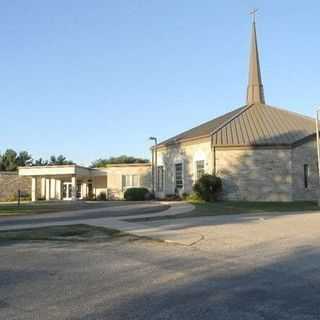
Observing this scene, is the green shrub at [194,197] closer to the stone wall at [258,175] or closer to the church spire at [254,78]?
the stone wall at [258,175]

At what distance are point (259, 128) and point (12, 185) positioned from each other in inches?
1173

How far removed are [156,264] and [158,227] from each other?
763 centimetres

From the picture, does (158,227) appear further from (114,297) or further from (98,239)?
(114,297)

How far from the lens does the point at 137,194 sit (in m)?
41.0

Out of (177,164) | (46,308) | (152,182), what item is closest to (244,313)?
(46,308)

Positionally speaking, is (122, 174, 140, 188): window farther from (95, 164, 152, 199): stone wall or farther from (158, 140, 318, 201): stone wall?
(158, 140, 318, 201): stone wall

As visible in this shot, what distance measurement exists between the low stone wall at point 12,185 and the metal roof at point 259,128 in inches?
820

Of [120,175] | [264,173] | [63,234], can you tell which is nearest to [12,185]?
[120,175]

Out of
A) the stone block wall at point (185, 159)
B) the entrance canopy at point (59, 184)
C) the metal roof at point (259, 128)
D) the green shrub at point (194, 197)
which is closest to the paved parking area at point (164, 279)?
the green shrub at point (194, 197)

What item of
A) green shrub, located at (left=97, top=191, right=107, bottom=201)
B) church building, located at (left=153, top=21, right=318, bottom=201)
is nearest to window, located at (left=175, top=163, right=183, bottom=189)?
church building, located at (left=153, top=21, right=318, bottom=201)

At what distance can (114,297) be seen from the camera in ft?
23.2

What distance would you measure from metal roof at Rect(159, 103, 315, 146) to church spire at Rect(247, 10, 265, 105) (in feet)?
7.34

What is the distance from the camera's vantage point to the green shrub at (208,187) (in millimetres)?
33656

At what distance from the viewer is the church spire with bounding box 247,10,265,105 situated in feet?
143
